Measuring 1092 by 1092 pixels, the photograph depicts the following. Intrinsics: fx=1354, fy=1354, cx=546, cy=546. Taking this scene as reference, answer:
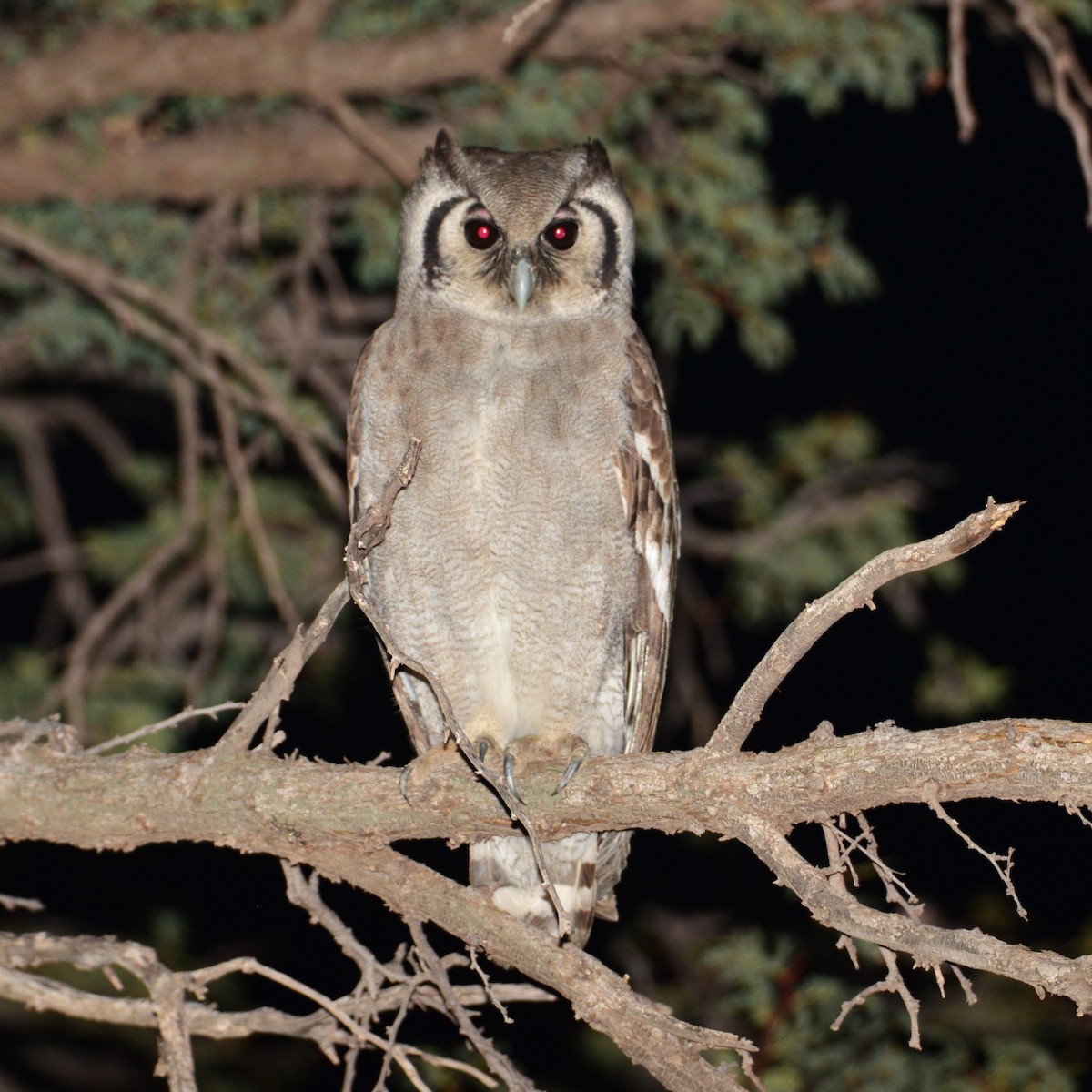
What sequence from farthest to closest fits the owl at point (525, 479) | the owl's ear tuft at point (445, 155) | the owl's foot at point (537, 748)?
1. the owl's ear tuft at point (445, 155)
2. the owl's foot at point (537, 748)
3. the owl at point (525, 479)

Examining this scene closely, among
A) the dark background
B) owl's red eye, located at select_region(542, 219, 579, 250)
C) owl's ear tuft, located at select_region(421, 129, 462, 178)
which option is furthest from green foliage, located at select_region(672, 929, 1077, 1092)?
owl's ear tuft, located at select_region(421, 129, 462, 178)

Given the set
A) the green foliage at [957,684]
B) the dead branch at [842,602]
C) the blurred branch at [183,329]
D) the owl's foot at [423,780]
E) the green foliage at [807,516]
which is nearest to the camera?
the dead branch at [842,602]

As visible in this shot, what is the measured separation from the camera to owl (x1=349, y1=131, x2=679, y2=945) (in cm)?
314

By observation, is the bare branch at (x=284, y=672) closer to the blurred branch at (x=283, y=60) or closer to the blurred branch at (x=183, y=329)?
the blurred branch at (x=183, y=329)

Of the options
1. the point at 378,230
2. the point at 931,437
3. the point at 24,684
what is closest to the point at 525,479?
the point at 378,230

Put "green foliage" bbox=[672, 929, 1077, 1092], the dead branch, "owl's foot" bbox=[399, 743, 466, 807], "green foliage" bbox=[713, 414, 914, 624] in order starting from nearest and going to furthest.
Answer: the dead branch, "owl's foot" bbox=[399, 743, 466, 807], "green foliage" bbox=[672, 929, 1077, 1092], "green foliage" bbox=[713, 414, 914, 624]

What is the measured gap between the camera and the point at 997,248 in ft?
23.0

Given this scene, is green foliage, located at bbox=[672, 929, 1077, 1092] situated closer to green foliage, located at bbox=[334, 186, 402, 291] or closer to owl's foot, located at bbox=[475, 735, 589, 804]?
owl's foot, located at bbox=[475, 735, 589, 804]

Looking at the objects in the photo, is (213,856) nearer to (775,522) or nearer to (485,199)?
(775,522)

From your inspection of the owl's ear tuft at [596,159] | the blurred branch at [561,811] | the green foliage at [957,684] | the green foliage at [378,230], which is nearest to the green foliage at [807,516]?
the green foliage at [957,684]

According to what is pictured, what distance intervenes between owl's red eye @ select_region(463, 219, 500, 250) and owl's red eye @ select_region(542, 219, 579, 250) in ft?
0.42

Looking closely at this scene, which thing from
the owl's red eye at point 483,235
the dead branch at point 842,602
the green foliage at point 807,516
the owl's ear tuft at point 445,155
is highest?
the owl's ear tuft at point 445,155

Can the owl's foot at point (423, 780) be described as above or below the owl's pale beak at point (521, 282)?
below

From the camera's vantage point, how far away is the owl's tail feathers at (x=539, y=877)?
11.4ft
